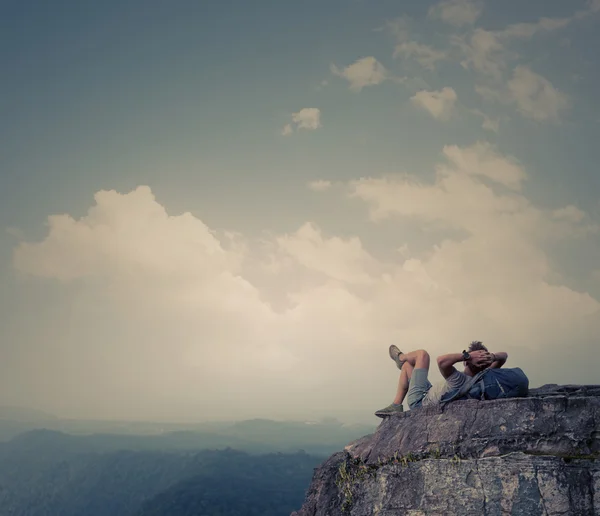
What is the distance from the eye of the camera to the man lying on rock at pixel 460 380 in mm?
9359

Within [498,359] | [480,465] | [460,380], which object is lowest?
[480,465]

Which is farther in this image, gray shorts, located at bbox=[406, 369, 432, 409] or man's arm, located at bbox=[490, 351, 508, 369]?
gray shorts, located at bbox=[406, 369, 432, 409]

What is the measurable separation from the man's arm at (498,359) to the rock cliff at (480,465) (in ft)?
4.54

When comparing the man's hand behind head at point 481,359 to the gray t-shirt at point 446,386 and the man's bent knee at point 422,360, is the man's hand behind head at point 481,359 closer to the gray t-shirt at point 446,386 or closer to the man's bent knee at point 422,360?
the gray t-shirt at point 446,386

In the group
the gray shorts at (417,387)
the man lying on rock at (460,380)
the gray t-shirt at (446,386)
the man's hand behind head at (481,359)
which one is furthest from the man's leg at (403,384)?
the man's hand behind head at (481,359)

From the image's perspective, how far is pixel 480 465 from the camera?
7.92 m

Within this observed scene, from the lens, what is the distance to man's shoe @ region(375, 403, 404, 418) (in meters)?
10.9

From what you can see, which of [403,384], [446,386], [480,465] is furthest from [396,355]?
[480,465]

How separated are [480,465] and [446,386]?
219 centimetres

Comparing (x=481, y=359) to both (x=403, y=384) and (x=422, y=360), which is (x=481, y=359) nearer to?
(x=422, y=360)

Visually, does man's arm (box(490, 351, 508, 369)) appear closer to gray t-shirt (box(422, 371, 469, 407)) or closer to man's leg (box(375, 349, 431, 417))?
gray t-shirt (box(422, 371, 469, 407))

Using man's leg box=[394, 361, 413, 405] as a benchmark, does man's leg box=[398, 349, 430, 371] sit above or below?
above

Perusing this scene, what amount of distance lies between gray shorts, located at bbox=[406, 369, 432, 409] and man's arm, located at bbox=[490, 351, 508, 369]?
165cm

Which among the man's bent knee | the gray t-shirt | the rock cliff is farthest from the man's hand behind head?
the man's bent knee
